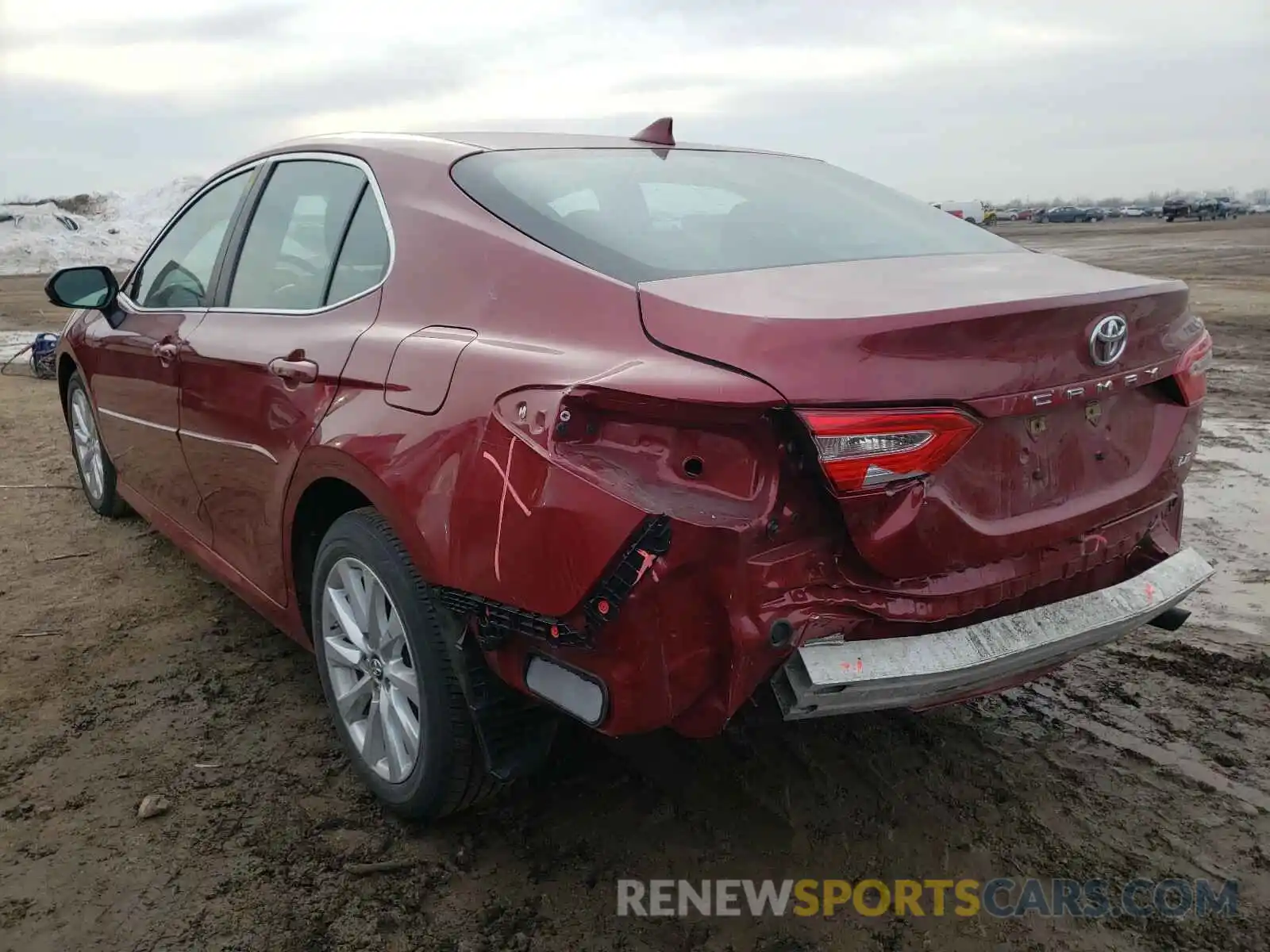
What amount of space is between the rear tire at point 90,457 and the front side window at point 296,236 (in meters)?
2.01

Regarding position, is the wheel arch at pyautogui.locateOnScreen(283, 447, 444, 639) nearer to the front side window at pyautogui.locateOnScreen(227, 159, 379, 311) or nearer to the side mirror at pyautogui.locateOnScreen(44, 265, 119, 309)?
the front side window at pyautogui.locateOnScreen(227, 159, 379, 311)

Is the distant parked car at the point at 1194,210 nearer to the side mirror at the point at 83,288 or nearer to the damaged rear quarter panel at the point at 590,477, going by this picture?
the side mirror at the point at 83,288

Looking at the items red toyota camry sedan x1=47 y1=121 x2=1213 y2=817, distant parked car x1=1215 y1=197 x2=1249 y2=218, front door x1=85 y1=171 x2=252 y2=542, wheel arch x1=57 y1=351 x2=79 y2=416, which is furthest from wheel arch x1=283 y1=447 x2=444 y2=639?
distant parked car x1=1215 y1=197 x2=1249 y2=218

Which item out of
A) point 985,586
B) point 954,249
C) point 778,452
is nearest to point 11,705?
point 778,452

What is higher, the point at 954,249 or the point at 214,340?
the point at 954,249

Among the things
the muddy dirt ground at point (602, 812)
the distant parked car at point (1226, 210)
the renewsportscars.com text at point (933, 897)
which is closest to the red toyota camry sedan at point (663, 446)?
the muddy dirt ground at point (602, 812)

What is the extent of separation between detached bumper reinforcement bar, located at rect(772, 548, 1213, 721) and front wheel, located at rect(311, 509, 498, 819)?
2.72 feet

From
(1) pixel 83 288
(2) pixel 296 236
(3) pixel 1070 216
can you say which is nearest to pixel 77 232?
(1) pixel 83 288

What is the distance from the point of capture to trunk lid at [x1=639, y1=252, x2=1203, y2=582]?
1857mm

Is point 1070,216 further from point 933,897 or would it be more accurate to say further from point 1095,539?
point 933,897

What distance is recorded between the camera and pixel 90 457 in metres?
5.19

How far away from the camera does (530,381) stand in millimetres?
1999

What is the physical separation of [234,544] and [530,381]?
1.73 metres

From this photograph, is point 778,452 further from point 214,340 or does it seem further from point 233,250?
point 233,250
